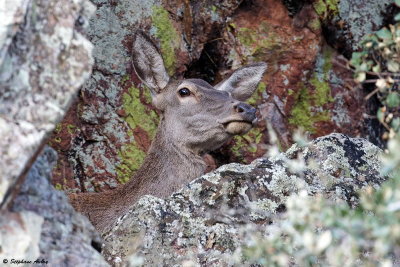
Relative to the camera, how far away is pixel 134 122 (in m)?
8.15

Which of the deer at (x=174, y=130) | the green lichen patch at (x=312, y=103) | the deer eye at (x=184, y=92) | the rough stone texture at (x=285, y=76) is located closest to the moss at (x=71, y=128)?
the deer at (x=174, y=130)

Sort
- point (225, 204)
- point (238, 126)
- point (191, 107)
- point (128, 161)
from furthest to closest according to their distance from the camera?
point (128, 161)
point (191, 107)
point (238, 126)
point (225, 204)

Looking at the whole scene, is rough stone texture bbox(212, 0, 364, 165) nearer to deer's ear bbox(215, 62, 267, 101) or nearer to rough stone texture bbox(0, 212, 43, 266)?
deer's ear bbox(215, 62, 267, 101)

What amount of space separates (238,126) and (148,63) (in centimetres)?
139

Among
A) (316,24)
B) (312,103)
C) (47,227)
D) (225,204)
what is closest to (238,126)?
(225,204)

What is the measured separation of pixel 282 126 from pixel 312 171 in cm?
358

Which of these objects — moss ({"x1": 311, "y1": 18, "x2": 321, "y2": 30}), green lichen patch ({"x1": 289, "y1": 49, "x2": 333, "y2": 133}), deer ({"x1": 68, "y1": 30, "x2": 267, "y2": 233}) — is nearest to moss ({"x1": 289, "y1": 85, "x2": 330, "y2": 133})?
green lichen patch ({"x1": 289, "y1": 49, "x2": 333, "y2": 133})

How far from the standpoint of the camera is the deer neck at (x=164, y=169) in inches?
245

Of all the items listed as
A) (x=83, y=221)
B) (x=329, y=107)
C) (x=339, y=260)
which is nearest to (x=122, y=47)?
(x=329, y=107)

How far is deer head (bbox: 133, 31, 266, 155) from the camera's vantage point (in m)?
6.71

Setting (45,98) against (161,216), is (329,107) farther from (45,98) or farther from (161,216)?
(45,98)

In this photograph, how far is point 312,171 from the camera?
4.95m

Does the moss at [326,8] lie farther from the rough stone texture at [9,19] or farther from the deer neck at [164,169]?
the rough stone texture at [9,19]

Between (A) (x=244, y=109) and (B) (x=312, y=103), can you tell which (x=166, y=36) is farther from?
(A) (x=244, y=109)
